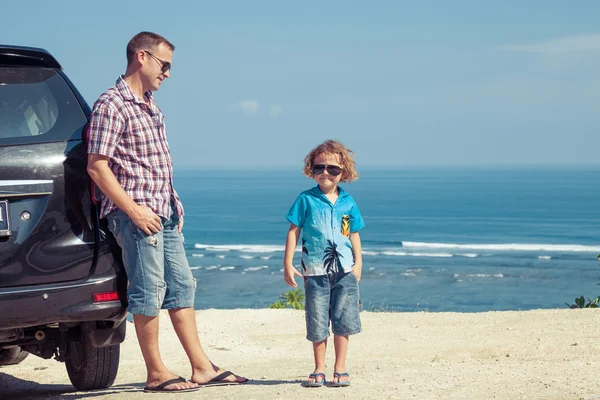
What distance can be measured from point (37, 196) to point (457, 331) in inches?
260

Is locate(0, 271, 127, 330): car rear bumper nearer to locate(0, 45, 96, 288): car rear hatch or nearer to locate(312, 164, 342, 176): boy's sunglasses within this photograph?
locate(0, 45, 96, 288): car rear hatch

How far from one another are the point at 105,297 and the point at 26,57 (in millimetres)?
1418

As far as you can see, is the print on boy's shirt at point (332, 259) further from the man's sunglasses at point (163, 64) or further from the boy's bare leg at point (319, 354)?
the man's sunglasses at point (163, 64)

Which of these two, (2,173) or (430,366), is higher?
(2,173)

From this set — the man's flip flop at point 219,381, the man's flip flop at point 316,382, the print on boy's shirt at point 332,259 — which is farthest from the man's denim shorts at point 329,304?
the man's flip flop at point 219,381

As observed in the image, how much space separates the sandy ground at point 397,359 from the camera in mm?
5414

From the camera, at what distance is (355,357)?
27.3 ft

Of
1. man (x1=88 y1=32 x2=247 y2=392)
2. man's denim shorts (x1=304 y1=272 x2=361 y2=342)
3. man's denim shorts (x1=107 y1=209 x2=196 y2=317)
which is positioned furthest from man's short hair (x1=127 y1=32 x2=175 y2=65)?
man's denim shorts (x1=304 y1=272 x2=361 y2=342)

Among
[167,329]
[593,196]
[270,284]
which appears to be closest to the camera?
[167,329]

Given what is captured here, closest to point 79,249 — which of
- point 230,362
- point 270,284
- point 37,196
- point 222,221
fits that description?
point 37,196

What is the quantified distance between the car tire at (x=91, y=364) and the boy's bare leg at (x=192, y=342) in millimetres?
482

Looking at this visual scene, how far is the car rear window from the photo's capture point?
467cm

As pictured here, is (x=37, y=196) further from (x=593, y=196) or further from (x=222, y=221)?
(x=593, y=196)

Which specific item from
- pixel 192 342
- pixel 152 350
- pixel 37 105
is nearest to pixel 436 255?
pixel 192 342
